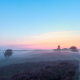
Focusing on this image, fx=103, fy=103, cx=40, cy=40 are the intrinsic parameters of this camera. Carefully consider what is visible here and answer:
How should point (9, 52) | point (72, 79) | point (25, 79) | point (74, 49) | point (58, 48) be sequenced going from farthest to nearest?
point (58, 48) → point (74, 49) → point (9, 52) → point (72, 79) → point (25, 79)

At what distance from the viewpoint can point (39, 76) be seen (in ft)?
41.2

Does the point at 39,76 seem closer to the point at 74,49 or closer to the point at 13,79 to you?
the point at 13,79

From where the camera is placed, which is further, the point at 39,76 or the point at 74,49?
the point at 74,49

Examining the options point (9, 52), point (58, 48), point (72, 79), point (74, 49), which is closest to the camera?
point (72, 79)

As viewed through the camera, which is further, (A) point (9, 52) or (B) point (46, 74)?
(A) point (9, 52)

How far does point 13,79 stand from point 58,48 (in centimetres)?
11625

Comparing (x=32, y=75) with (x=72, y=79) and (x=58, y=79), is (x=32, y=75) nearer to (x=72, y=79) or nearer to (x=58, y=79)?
(x=58, y=79)

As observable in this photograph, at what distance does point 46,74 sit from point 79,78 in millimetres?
4225

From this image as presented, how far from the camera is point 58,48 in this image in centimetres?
12550

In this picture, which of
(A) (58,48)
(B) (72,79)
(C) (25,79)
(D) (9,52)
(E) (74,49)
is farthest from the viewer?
(A) (58,48)

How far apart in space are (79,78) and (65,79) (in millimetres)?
2336

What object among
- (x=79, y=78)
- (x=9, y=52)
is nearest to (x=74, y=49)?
(x=9, y=52)

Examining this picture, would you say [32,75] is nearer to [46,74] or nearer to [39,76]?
[39,76]

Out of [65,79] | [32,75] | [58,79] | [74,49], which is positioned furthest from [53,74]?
[74,49]
